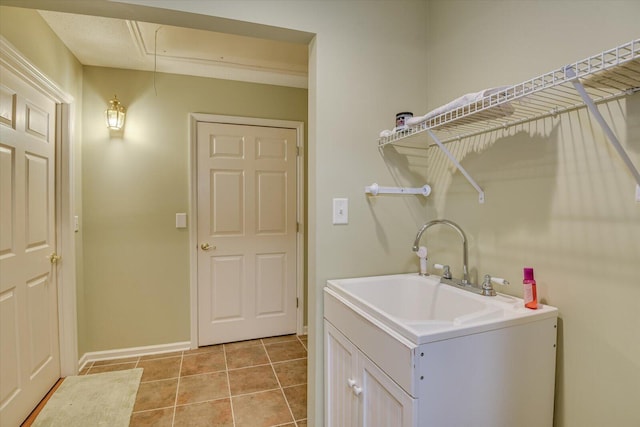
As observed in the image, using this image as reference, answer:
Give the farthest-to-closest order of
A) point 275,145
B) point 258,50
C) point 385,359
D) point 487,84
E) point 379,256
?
1. point 275,145
2. point 258,50
3. point 379,256
4. point 487,84
5. point 385,359

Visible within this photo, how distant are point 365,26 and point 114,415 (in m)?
2.65

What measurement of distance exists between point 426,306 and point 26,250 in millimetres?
2275

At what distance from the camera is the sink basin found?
3.14 ft

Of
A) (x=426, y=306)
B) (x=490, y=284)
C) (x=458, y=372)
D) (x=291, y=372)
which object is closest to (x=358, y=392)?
(x=458, y=372)

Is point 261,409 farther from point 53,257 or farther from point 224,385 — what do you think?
point 53,257

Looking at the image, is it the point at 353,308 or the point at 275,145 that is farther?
the point at 275,145

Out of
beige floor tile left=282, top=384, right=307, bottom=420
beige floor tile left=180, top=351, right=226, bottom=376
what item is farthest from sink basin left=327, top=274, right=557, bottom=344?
beige floor tile left=180, top=351, right=226, bottom=376

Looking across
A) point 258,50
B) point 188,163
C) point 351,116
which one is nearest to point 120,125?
point 188,163

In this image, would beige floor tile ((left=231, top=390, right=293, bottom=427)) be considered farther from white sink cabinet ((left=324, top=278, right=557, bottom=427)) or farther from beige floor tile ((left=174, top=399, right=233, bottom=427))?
white sink cabinet ((left=324, top=278, right=557, bottom=427))

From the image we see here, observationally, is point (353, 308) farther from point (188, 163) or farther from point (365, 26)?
point (188, 163)

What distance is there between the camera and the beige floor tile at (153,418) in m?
1.87

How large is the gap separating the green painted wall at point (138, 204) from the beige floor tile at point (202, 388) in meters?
0.57

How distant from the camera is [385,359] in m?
1.03

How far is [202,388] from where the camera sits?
2236 mm
